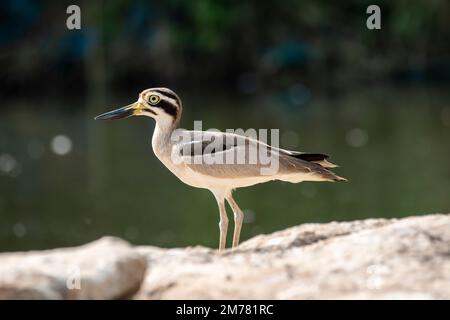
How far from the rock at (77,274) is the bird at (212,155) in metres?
1.71

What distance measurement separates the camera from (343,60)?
2062 inches

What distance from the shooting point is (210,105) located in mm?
43031

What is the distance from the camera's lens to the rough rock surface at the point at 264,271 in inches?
233

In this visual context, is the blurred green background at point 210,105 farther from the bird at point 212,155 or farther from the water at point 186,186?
the bird at point 212,155

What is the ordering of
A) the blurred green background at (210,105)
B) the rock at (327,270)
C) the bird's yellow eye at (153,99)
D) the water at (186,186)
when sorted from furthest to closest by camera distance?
the blurred green background at (210,105), the water at (186,186), the bird's yellow eye at (153,99), the rock at (327,270)

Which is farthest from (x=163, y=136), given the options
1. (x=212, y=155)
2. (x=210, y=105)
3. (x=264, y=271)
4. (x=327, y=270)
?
(x=210, y=105)

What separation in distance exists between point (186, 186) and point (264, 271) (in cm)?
1902

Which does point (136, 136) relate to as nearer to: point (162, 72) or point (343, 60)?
point (162, 72)

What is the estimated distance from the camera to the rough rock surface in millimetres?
5906

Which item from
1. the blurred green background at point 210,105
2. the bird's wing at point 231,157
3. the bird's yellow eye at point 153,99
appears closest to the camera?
the bird's wing at point 231,157

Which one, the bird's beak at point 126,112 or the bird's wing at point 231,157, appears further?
the bird's beak at point 126,112

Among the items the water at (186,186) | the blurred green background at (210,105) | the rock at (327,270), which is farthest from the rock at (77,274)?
the blurred green background at (210,105)

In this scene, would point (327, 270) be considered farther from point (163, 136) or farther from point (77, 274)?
point (163, 136)

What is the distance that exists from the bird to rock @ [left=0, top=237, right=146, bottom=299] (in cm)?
171
